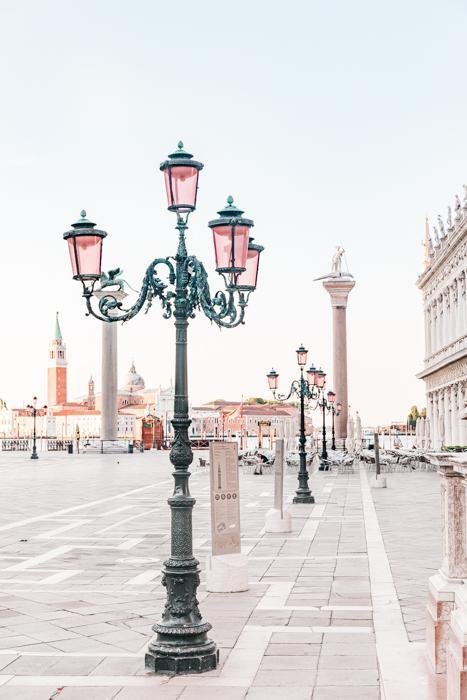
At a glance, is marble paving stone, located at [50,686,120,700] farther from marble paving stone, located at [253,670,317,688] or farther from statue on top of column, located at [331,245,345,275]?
statue on top of column, located at [331,245,345,275]

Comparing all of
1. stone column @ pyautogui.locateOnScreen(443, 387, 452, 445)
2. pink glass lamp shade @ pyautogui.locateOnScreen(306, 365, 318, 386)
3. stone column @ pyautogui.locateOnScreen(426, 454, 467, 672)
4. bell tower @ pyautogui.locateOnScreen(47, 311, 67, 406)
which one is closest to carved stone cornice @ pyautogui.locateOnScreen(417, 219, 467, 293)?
stone column @ pyautogui.locateOnScreen(443, 387, 452, 445)

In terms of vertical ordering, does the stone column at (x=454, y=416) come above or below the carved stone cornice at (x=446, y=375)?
below

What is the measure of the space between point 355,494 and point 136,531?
35.7 feet

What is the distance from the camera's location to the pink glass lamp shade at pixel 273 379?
2716 cm

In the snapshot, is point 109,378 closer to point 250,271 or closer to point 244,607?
point 244,607

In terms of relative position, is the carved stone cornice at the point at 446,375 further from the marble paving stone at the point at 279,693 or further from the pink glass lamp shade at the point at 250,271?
the marble paving stone at the point at 279,693

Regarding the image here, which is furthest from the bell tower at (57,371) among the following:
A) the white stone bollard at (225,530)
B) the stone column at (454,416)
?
the white stone bollard at (225,530)

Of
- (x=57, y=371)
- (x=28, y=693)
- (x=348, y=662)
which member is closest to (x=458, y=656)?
(x=348, y=662)

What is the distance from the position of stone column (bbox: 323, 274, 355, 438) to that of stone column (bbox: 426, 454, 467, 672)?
51190 mm

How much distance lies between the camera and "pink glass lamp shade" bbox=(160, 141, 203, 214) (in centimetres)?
810

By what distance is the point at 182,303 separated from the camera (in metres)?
8.23

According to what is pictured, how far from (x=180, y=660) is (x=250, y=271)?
3.49 m

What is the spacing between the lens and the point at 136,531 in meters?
17.9

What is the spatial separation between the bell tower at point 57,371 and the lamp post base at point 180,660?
180 metres
